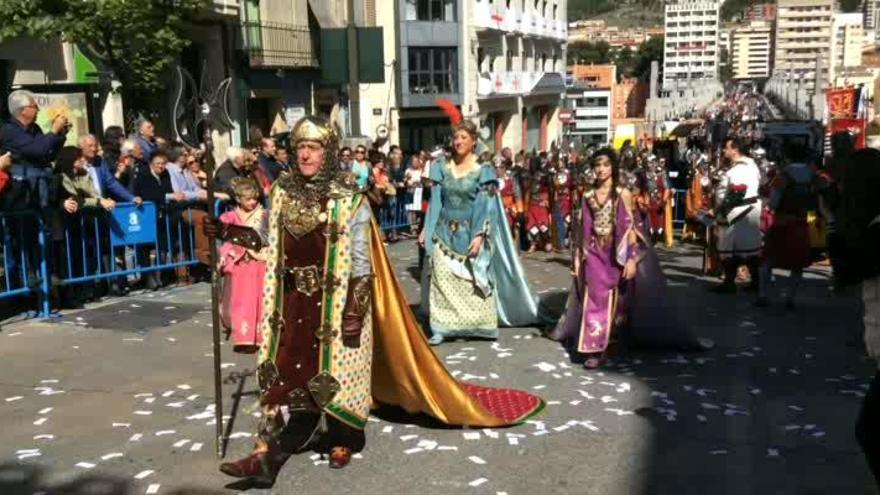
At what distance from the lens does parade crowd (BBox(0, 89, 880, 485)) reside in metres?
4.68

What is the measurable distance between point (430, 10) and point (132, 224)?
1318 inches

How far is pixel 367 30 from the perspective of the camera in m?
31.0

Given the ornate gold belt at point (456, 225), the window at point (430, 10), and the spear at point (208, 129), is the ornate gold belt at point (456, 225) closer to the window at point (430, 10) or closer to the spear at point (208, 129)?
the spear at point (208, 129)

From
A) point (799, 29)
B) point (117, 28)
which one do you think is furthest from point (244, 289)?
point (799, 29)

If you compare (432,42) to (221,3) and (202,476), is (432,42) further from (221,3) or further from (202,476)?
(202,476)

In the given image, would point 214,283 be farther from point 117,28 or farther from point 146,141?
point 117,28

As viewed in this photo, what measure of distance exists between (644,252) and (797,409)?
6.28 feet

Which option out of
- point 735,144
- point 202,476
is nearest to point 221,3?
point 735,144

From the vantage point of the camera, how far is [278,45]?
26.0m

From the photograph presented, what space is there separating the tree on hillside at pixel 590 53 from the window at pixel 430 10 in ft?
387

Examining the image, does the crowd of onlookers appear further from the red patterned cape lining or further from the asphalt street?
the red patterned cape lining

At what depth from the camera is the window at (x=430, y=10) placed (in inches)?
1577

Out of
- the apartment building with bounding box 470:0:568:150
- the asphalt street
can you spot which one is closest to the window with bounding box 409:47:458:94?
the apartment building with bounding box 470:0:568:150

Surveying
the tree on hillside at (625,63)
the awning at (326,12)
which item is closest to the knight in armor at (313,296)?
the awning at (326,12)
